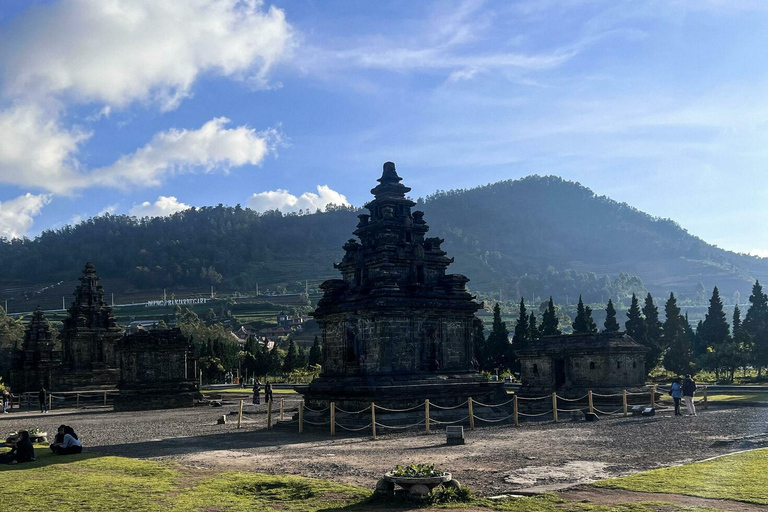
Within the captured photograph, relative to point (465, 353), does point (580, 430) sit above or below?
below

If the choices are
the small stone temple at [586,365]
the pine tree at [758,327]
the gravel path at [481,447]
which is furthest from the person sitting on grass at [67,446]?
the pine tree at [758,327]

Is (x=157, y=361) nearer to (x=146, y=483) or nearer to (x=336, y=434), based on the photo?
(x=336, y=434)

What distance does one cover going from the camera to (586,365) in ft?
131

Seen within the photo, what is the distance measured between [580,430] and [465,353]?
26.0 ft

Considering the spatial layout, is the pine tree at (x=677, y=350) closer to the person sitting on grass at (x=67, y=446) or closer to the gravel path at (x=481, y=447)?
the gravel path at (x=481, y=447)

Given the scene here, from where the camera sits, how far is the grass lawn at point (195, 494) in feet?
39.6

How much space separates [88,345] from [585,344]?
40.1 m

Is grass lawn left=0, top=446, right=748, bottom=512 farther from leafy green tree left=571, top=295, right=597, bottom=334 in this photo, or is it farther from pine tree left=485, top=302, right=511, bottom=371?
leafy green tree left=571, top=295, right=597, bottom=334

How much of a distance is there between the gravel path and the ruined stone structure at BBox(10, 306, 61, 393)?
104 ft

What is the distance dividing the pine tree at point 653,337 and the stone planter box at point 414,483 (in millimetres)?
58650

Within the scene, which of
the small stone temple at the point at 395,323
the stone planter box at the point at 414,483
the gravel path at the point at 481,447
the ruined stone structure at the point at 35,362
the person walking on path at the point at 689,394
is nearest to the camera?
the stone planter box at the point at 414,483

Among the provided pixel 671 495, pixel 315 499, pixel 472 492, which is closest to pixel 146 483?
pixel 315 499

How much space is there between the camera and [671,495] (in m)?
12.3

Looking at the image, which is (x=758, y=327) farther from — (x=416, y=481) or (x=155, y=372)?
(x=416, y=481)
